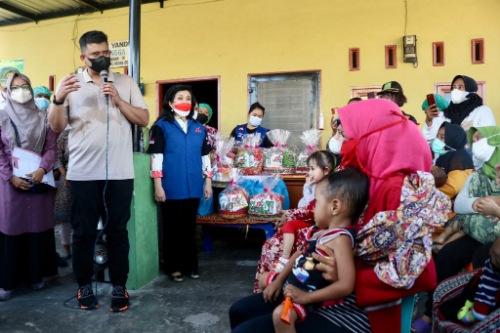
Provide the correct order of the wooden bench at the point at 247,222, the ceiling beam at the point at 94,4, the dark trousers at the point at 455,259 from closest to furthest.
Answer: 1. the dark trousers at the point at 455,259
2. the wooden bench at the point at 247,222
3. the ceiling beam at the point at 94,4

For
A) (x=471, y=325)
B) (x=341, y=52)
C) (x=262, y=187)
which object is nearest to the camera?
(x=471, y=325)

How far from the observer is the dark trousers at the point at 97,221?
2873 millimetres

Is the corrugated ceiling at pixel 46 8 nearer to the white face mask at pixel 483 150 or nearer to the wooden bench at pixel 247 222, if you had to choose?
the wooden bench at pixel 247 222

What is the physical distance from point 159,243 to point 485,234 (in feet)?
8.85

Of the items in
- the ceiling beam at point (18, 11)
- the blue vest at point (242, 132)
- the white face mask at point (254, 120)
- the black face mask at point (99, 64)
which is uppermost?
the ceiling beam at point (18, 11)

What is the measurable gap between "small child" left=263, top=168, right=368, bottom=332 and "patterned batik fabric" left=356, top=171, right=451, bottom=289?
80mm

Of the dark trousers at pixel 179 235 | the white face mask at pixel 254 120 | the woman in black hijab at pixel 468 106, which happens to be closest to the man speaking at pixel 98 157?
the dark trousers at pixel 179 235

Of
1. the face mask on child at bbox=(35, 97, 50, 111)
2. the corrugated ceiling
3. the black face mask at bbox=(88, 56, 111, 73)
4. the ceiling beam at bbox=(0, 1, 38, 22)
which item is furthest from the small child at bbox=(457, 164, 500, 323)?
the ceiling beam at bbox=(0, 1, 38, 22)

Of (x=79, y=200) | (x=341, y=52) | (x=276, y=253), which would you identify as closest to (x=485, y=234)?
(x=276, y=253)

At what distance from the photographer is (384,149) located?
1.52 meters

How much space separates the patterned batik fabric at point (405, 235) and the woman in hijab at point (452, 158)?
1593 millimetres

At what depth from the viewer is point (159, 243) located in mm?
3984

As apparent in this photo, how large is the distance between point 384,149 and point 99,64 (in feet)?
6.68

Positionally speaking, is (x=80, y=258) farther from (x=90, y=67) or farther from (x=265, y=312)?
(x=265, y=312)
